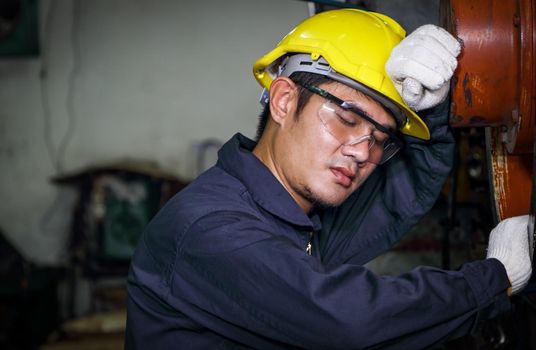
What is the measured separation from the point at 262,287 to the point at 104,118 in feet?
12.9

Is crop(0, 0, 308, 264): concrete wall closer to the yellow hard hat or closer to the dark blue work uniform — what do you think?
the yellow hard hat

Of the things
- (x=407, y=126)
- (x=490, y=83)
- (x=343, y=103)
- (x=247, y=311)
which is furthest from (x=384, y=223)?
(x=247, y=311)

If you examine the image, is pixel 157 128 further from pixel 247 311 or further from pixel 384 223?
pixel 247 311

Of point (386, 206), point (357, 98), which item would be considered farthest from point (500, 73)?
point (386, 206)

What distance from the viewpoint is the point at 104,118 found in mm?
4879

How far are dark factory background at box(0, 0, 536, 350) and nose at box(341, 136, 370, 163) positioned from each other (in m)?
3.28

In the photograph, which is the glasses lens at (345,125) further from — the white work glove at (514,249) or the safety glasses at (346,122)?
the white work glove at (514,249)

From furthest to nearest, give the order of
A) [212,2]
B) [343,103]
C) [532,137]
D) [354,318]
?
1. [212,2]
2. [343,103]
3. [532,137]
4. [354,318]

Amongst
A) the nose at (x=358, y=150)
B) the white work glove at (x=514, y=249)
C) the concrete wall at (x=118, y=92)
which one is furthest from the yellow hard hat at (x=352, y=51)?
the concrete wall at (x=118, y=92)

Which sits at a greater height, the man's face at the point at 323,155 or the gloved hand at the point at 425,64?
the gloved hand at the point at 425,64

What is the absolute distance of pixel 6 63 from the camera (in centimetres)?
486

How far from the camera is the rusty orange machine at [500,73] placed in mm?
1294

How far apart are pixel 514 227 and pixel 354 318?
1.56 ft

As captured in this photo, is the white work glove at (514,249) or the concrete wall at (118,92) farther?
the concrete wall at (118,92)
